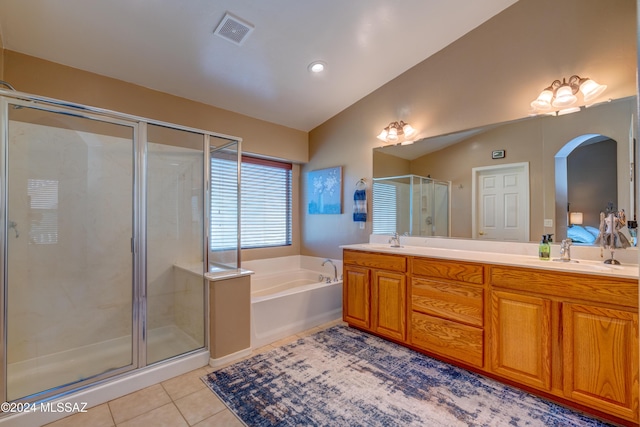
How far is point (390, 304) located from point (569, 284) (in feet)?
4.45

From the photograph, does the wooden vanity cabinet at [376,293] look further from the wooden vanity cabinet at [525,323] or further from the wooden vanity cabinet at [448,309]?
the wooden vanity cabinet at [448,309]

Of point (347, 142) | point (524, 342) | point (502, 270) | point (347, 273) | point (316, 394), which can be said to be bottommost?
point (316, 394)

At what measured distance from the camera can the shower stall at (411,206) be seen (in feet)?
9.57

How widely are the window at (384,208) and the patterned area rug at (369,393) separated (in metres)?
1.37

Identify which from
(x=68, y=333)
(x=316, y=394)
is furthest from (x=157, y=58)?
(x=316, y=394)

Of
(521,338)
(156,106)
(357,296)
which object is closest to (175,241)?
(156,106)

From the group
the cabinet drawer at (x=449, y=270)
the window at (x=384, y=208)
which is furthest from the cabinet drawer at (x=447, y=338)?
the window at (x=384, y=208)

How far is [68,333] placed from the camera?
248cm

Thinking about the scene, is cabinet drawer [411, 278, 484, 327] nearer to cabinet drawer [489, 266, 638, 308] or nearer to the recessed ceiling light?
cabinet drawer [489, 266, 638, 308]

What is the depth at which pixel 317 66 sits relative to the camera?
2928 mm

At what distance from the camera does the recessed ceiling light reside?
288 cm

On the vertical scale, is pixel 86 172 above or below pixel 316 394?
above

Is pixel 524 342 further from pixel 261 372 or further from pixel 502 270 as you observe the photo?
pixel 261 372

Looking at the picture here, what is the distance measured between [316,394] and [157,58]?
3011 mm
